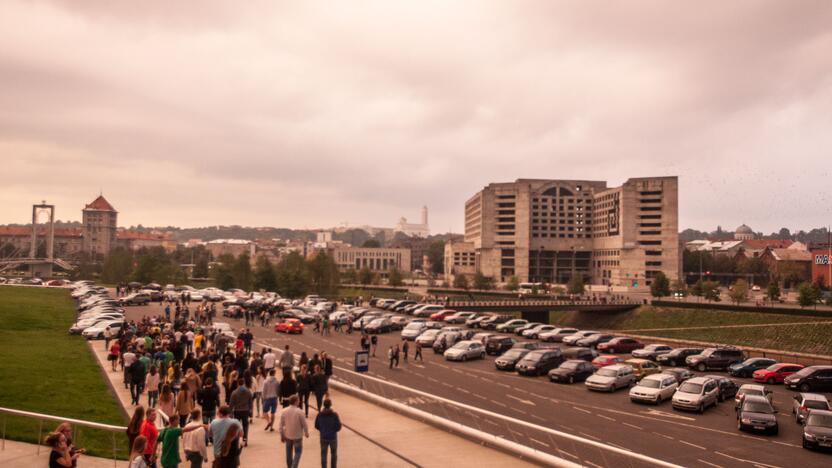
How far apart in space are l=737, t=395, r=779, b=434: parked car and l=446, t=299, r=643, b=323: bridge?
177 feet

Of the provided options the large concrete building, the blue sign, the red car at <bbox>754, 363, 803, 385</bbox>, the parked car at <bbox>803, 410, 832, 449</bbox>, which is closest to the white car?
the parked car at <bbox>803, 410, 832, 449</bbox>

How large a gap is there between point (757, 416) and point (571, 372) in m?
11.0

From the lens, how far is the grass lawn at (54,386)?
13.1 meters

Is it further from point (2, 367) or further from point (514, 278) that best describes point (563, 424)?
point (514, 278)

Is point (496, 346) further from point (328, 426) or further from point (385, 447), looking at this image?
point (328, 426)

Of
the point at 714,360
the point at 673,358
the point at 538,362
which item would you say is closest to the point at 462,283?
the point at 673,358

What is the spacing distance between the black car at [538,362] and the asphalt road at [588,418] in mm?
722

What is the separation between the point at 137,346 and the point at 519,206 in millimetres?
144846

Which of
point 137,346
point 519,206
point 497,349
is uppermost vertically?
point 519,206

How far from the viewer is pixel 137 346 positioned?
74.5 feet

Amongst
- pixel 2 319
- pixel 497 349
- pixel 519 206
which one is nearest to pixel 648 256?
pixel 519 206

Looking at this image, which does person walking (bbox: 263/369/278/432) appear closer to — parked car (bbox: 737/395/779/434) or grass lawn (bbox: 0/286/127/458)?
grass lawn (bbox: 0/286/127/458)

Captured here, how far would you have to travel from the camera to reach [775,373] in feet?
116

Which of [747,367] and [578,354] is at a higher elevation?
[578,354]
